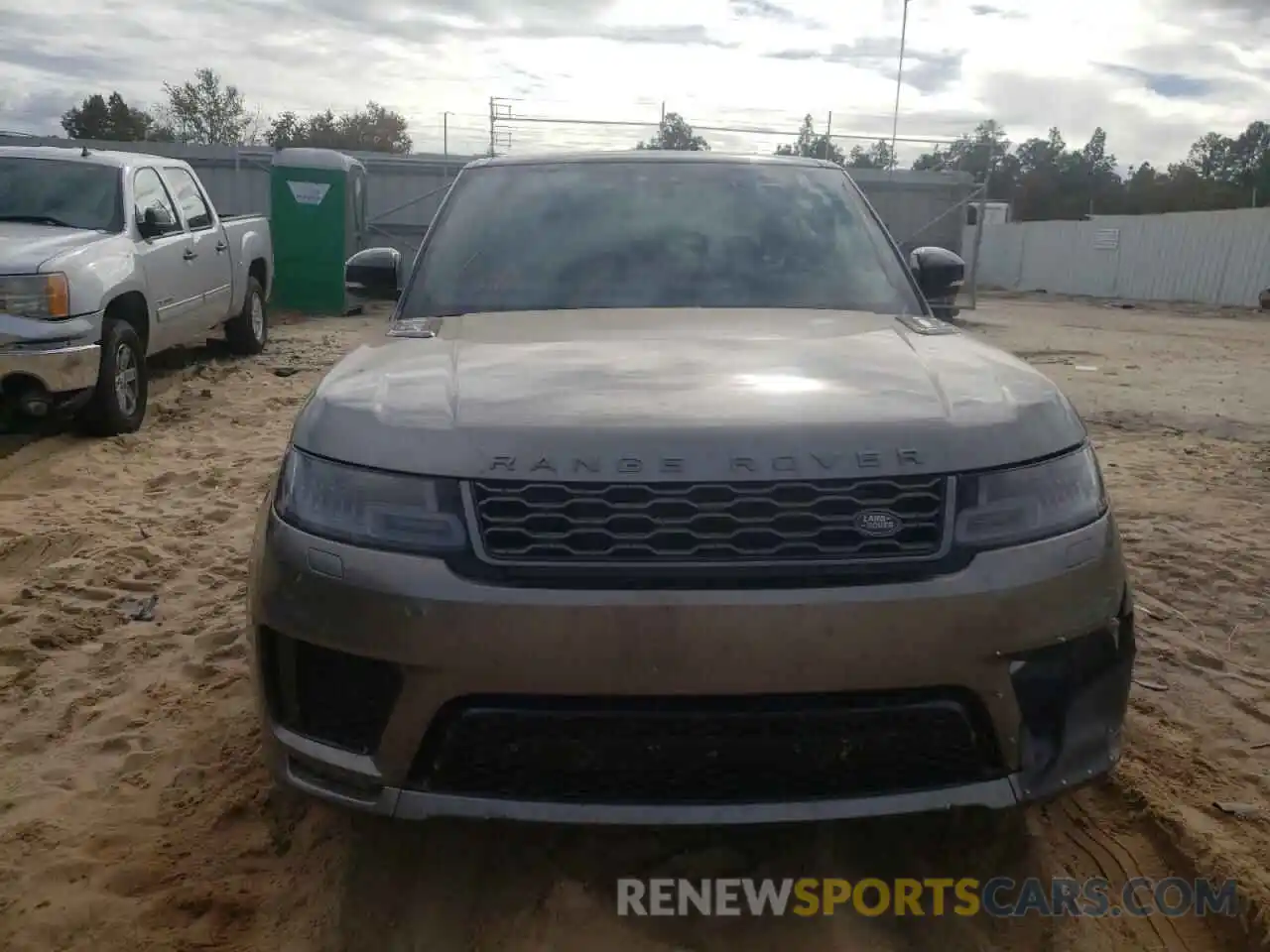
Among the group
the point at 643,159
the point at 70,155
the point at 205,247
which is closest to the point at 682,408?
the point at 643,159

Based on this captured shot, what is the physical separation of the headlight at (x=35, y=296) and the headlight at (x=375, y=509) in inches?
192

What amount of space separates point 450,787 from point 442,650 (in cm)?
26

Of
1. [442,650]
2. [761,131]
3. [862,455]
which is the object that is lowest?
[442,650]

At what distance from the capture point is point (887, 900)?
7.49 ft

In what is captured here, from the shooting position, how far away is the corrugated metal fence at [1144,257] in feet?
83.2

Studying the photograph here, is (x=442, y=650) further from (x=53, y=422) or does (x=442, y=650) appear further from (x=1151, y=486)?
(x=53, y=422)

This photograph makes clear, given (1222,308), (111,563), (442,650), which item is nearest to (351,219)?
(111,563)

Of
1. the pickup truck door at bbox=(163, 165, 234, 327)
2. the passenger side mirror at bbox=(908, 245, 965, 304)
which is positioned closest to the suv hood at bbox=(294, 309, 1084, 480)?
the passenger side mirror at bbox=(908, 245, 965, 304)

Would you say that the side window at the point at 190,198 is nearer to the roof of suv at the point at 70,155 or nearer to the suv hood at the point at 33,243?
the roof of suv at the point at 70,155

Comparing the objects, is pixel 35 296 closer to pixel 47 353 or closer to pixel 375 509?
pixel 47 353

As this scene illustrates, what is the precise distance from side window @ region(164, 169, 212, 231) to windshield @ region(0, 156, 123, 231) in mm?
970

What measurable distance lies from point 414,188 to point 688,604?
19.9 meters

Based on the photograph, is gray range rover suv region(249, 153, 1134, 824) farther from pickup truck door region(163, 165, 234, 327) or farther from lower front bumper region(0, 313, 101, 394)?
pickup truck door region(163, 165, 234, 327)

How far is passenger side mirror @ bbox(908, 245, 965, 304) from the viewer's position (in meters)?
3.72
